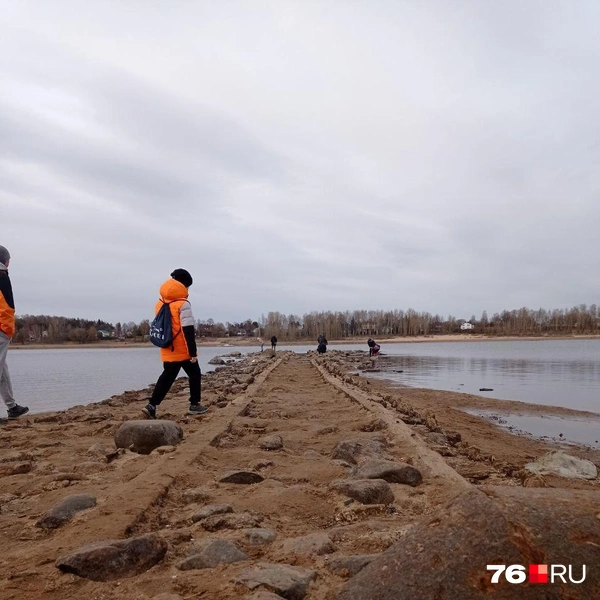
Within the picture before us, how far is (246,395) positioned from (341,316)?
121705 millimetres

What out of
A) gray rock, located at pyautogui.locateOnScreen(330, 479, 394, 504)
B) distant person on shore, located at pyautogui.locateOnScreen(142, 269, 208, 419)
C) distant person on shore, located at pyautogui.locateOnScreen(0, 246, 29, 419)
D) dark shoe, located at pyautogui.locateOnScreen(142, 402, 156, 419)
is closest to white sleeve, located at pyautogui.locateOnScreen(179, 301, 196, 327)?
distant person on shore, located at pyautogui.locateOnScreen(142, 269, 208, 419)

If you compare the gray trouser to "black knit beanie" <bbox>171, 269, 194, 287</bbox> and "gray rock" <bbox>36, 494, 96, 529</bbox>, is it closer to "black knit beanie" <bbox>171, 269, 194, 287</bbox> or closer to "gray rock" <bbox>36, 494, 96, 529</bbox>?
"black knit beanie" <bbox>171, 269, 194, 287</bbox>

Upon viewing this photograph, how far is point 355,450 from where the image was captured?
5.57m

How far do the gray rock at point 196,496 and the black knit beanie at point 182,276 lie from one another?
450 cm

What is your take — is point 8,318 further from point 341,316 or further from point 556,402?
point 341,316

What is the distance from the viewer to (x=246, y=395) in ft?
36.8

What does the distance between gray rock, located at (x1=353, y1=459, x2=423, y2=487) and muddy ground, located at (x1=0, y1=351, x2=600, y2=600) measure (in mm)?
141

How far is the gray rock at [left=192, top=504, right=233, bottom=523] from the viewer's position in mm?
3614

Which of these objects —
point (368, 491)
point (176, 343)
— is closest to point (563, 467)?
point (368, 491)

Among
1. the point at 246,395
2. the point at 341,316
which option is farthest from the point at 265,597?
the point at 341,316

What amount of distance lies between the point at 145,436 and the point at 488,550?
182 inches

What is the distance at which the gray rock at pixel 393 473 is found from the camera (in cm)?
447

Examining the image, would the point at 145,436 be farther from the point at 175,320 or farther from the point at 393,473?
the point at 393,473

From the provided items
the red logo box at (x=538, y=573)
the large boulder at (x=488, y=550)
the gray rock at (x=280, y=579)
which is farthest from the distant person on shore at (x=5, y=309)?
the red logo box at (x=538, y=573)
